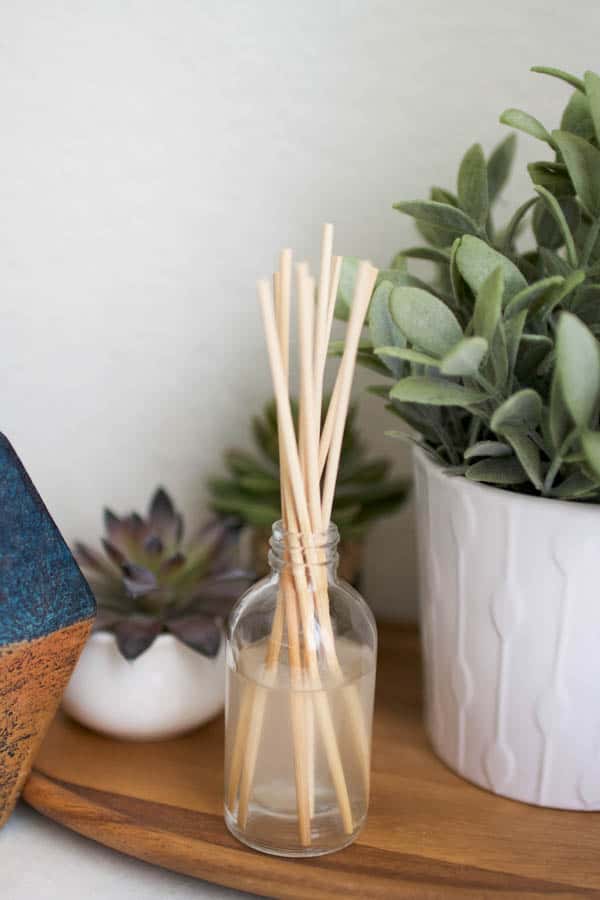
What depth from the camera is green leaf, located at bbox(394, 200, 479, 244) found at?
0.46 metres

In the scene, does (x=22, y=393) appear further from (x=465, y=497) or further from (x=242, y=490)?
(x=465, y=497)

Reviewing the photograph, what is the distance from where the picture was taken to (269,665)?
1.47 feet

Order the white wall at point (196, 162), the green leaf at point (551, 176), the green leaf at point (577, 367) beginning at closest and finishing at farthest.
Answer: the green leaf at point (577, 367) < the green leaf at point (551, 176) < the white wall at point (196, 162)

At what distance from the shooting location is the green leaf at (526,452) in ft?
1.38

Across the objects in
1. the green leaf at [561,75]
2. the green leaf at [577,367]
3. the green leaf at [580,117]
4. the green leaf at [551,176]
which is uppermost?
the green leaf at [561,75]

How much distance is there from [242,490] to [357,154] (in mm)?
238

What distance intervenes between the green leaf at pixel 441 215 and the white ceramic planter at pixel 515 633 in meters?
0.12

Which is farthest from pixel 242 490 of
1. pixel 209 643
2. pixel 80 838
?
pixel 80 838

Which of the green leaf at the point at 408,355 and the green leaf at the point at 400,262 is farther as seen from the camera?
the green leaf at the point at 400,262

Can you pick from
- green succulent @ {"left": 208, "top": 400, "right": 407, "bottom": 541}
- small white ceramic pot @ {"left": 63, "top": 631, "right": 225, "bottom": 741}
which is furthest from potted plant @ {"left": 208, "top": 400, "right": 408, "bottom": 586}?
small white ceramic pot @ {"left": 63, "top": 631, "right": 225, "bottom": 741}

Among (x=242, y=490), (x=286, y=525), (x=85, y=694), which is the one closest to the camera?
(x=286, y=525)

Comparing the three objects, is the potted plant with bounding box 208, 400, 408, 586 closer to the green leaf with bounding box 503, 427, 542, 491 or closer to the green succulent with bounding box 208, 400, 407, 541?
the green succulent with bounding box 208, 400, 407, 541

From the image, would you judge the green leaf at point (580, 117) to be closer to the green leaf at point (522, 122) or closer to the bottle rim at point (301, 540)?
the green leaf at point (522, 122)

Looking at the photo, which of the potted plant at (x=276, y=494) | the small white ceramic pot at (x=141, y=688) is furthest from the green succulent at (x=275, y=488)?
the small white ceramic pot at (x=141, y=688)
